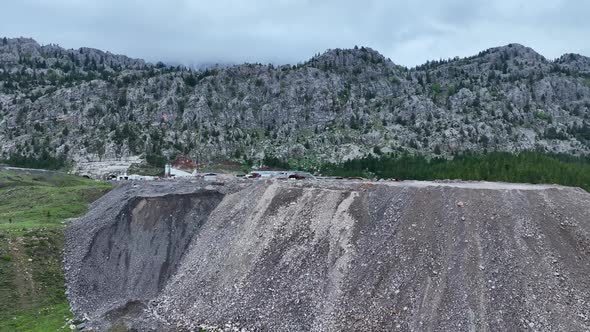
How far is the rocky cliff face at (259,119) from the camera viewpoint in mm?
160000

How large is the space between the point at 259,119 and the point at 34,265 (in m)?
142

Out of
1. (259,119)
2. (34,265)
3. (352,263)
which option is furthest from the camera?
(259,119)

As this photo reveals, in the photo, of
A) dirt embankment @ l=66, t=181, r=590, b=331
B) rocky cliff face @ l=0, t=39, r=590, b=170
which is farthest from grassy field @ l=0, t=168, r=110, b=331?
rocky cliff face @ l=0, t=39, r=590, b=170

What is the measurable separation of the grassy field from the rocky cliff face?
9105 cm

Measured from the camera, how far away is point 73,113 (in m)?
169

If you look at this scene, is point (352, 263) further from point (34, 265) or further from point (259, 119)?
point (259, 119)

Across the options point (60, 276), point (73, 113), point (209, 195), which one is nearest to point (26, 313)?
point (60, 276)

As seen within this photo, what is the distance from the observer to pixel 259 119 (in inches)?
7141

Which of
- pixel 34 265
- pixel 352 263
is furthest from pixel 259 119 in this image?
pixel 352 263

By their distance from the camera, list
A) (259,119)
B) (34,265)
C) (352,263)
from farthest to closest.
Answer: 1. (259,119)
2. (34,265)
3. (352,263)

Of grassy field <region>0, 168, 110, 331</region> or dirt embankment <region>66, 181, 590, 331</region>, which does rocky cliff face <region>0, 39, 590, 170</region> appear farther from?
dirt embankment <region>66, 181, 590, 331</region>

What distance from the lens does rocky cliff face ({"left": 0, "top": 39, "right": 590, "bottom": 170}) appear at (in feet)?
525

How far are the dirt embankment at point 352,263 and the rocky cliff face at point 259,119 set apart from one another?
376 ft

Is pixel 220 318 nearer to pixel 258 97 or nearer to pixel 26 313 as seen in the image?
pixel 26 313
